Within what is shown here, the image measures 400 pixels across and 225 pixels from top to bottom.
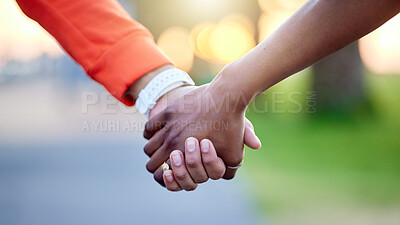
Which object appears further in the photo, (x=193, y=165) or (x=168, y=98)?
(x=168, y=98)

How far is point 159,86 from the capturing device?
2.60 m

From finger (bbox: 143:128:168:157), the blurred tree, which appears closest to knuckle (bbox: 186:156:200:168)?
finger (bbox: 143:128:168:157)

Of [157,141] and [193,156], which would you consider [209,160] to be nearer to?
[193,156]

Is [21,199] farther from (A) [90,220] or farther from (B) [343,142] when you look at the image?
(B) [343,142]

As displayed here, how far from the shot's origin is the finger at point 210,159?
93.7 inches

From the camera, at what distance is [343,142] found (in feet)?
22.1

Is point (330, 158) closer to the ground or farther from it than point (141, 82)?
farther from it

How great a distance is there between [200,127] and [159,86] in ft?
1.16

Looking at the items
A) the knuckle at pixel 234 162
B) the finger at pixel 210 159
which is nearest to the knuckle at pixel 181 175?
the finger at pixel 210 159

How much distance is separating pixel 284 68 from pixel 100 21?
3.70 ft

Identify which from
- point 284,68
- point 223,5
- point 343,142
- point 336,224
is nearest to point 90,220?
point 336,224

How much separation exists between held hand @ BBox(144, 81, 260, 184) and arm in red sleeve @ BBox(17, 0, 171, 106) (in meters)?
0.26

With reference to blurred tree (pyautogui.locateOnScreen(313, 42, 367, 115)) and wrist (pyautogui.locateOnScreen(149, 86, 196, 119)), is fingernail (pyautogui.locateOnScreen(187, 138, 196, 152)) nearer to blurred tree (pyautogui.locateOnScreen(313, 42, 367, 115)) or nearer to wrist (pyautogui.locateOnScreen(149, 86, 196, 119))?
wrist (pyautogui.locateOnScreen(149, 86, 196, 119))

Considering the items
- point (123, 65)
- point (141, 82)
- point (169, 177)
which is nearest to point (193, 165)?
point (169, 177)
